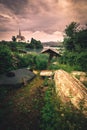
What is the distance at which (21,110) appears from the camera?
239 inches

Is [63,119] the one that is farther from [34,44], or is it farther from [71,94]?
[34,44]

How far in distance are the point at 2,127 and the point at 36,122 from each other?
4.35 feet

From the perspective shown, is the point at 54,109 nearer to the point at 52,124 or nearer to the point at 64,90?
the point at 52,124

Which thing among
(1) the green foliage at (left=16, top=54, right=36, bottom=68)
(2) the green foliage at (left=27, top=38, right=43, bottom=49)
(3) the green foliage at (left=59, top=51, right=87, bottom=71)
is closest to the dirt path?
(1) the green foliage at (left=16, top=54, right=36, bottom=68)

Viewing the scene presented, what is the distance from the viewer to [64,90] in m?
7.26

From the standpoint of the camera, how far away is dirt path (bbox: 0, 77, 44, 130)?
498 centimetres

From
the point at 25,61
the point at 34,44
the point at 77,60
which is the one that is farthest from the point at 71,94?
the point at 34,44

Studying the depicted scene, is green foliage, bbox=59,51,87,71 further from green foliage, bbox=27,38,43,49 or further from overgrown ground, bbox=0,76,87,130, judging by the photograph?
green foliage, bbox=27,38,43,49

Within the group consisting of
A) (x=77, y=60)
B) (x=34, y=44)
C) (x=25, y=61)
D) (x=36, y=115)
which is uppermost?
(x=34, y=44)

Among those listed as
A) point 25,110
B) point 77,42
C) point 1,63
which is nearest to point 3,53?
point 1,63

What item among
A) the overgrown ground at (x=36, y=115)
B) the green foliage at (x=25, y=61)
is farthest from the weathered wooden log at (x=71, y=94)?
the green foliage at (x=25, y=61)

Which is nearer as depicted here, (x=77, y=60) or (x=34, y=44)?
(x=77, y=60)

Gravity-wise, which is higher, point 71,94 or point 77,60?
point 77,60

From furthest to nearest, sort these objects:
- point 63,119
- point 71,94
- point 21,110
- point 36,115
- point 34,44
A: point 34,44, point 71,94, point 21,110, point 36,115, point 63,119
